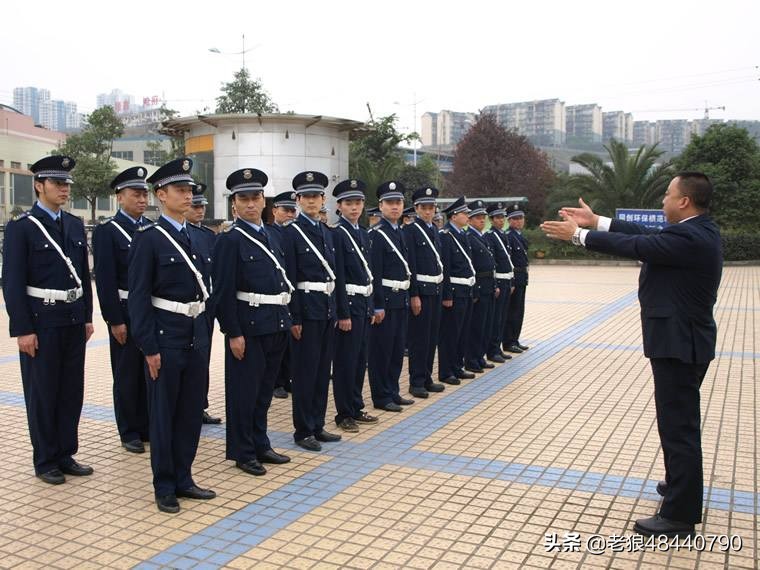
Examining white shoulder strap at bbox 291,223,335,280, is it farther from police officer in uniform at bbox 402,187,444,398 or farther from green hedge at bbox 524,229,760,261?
green hedge at bbox 524,229,760,261

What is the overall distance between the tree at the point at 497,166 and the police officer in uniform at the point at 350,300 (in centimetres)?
3100

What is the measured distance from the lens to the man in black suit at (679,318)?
3803 mm

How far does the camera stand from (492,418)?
20.6ft

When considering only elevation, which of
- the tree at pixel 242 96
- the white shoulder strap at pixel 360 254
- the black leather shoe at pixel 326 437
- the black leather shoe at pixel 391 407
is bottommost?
the black leather shoe at pixel 391 407

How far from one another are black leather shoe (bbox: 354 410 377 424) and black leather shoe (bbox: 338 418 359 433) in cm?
18

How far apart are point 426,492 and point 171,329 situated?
1.88 meters

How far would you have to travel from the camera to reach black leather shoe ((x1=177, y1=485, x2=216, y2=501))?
438 centimetres

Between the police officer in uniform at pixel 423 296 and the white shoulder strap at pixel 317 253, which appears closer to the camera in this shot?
the white shoulder strap at pixel 317 253

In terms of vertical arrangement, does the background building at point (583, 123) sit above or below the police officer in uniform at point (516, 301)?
above

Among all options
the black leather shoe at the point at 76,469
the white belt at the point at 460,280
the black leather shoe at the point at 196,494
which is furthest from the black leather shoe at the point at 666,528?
the white belt at the point at 460,280

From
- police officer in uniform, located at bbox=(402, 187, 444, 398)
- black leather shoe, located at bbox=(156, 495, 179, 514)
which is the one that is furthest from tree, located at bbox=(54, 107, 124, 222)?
black leather shoe, located at bbox=(156, 495, 179, 514)

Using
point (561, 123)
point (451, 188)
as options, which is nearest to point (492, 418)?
point (451, 188)

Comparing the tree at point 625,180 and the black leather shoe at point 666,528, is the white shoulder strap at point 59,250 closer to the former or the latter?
the black leather shoe at point 666,528

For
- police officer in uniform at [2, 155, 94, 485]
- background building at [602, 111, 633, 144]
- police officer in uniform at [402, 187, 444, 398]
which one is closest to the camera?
police officer in uniform at [2, 155, 94, 485]
